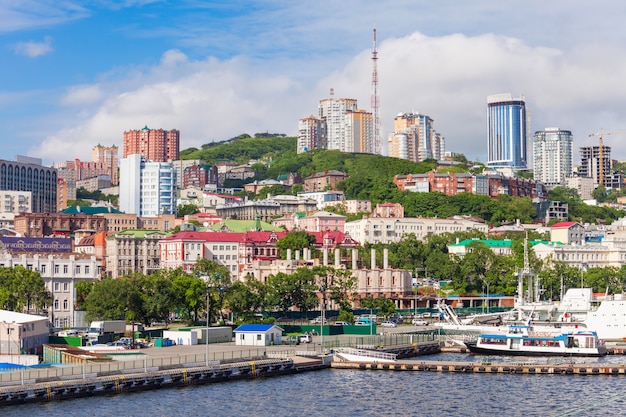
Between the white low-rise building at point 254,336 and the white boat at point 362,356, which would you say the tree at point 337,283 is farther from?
the white boat at point 362,356

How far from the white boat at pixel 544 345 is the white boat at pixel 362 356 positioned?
40.4ft

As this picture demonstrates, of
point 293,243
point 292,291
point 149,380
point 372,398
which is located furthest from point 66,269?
point 293,243

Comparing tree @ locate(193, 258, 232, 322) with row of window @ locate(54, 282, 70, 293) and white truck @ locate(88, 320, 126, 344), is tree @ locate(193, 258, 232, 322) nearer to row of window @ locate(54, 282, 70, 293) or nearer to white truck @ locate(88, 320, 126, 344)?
white truck @ locate(88, 320, 126, 344)

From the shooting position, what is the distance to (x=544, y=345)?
311ft

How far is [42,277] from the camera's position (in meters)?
114

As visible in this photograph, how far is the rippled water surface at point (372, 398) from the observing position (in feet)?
211

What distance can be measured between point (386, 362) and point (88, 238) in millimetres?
102941

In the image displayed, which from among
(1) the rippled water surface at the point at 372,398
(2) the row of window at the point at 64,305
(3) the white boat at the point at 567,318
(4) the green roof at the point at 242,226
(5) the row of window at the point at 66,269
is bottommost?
(1) the rippled water surface at the point at 372,398

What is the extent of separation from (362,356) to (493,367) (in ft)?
33.7

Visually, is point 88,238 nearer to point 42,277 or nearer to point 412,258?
point 412,258

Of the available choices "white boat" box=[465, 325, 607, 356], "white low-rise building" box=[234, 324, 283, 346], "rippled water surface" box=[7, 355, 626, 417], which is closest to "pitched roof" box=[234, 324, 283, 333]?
"white low-rise building" box=[234, 324, 283, 346]

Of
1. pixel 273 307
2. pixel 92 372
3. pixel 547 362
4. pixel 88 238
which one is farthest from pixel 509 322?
pixel 88 238

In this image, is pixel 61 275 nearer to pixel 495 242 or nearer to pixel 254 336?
pixel 254 336

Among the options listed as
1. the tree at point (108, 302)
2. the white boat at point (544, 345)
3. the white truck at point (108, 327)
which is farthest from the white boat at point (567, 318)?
the white truck at point (108, 327)
